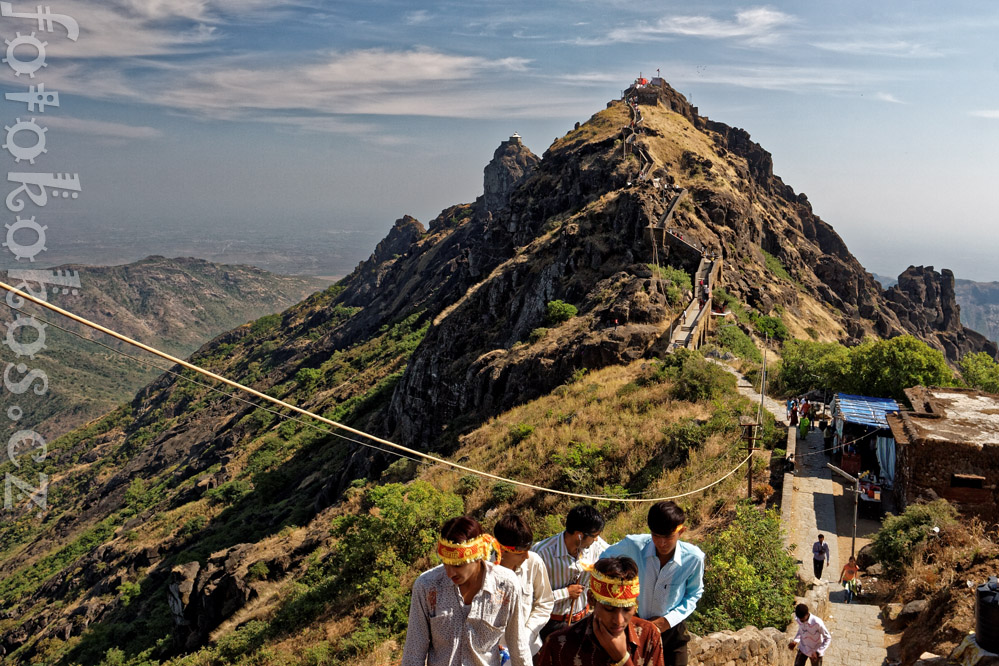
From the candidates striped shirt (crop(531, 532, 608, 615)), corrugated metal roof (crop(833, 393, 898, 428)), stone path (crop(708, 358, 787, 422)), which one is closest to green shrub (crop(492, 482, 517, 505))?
stone path (crop(708, 358, 787, 422))

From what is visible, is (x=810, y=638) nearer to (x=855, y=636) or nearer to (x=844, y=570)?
(x=855, y=636)

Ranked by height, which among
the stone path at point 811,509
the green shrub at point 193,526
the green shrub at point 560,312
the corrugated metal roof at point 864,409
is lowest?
the green shrub at point 193,526

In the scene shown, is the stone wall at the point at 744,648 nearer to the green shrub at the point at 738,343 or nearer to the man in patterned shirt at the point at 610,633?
the man in patterned shirt at the point at 610,633

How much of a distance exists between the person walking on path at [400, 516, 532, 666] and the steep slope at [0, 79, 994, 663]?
8535 mm

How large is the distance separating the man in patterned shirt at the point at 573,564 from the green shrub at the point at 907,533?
7.81 meters

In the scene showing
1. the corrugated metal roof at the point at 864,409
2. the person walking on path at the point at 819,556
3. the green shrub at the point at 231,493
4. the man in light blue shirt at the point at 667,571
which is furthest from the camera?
the green shrub at the point at 231,493

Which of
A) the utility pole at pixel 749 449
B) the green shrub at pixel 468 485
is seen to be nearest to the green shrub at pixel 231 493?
the green shrub at pixel 468 485

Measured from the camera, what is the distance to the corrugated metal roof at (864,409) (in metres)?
15.6

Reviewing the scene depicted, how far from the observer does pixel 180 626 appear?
2136 centimetres

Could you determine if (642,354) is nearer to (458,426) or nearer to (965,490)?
(458,426)

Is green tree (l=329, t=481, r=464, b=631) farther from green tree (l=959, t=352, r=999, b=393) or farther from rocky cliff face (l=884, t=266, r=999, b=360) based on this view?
rocky cliff face (l=884, t=266, r=999, b=360)

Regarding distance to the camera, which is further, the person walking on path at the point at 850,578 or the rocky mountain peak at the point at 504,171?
the rocky mountain peak at the point at 504,171

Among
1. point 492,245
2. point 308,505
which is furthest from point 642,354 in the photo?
point 492,245

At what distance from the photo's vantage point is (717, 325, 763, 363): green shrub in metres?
28.2
